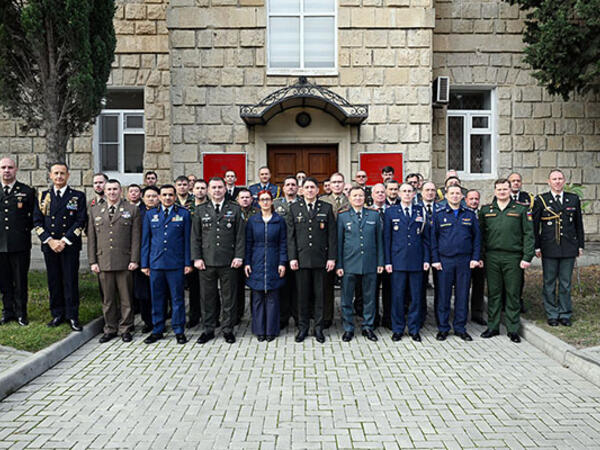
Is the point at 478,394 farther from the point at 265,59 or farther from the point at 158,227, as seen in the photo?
the point at 265,59

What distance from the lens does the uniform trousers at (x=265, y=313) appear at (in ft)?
21.2

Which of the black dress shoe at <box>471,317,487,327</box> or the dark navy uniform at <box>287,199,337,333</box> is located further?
the black dress shoe at <box>471,317,487,327</box>

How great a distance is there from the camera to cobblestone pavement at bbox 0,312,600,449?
379 cm

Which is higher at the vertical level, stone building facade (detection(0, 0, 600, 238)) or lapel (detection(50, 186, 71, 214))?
stone building facade (detection(0, 0, 600, 238))

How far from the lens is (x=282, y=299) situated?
23.3 ft

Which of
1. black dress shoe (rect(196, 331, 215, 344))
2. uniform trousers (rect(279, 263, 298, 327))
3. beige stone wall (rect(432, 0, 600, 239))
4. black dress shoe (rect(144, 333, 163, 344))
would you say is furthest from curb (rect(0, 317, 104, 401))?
beige stone wall (rect(432, 0, 600, 239))

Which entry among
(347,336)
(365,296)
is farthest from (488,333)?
(347,336)

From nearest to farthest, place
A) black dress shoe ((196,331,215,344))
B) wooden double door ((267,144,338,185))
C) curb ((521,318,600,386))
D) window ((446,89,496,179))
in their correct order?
1. curb ((521,318,600,386))
2. black dress shoe ((196,331,215,344))
3. wooden double door ((267,144,338,185))
4. window ((446,89,496,179))

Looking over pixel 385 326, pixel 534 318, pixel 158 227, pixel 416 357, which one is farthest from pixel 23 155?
pixel 534 318

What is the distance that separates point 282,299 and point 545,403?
355 cm

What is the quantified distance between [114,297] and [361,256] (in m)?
3.10

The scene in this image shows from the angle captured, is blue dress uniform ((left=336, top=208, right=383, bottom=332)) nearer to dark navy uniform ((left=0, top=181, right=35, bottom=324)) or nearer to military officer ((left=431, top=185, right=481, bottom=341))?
military officer ((left=431, top=185, right=481, bottom=341))

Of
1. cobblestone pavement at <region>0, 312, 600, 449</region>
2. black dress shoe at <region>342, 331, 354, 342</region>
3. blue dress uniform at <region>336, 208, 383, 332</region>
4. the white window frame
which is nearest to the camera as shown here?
cobblestone pavement at <region>0, 312, 600, 449</region>

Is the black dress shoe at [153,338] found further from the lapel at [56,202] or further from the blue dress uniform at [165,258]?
the lapel at [56,202]
